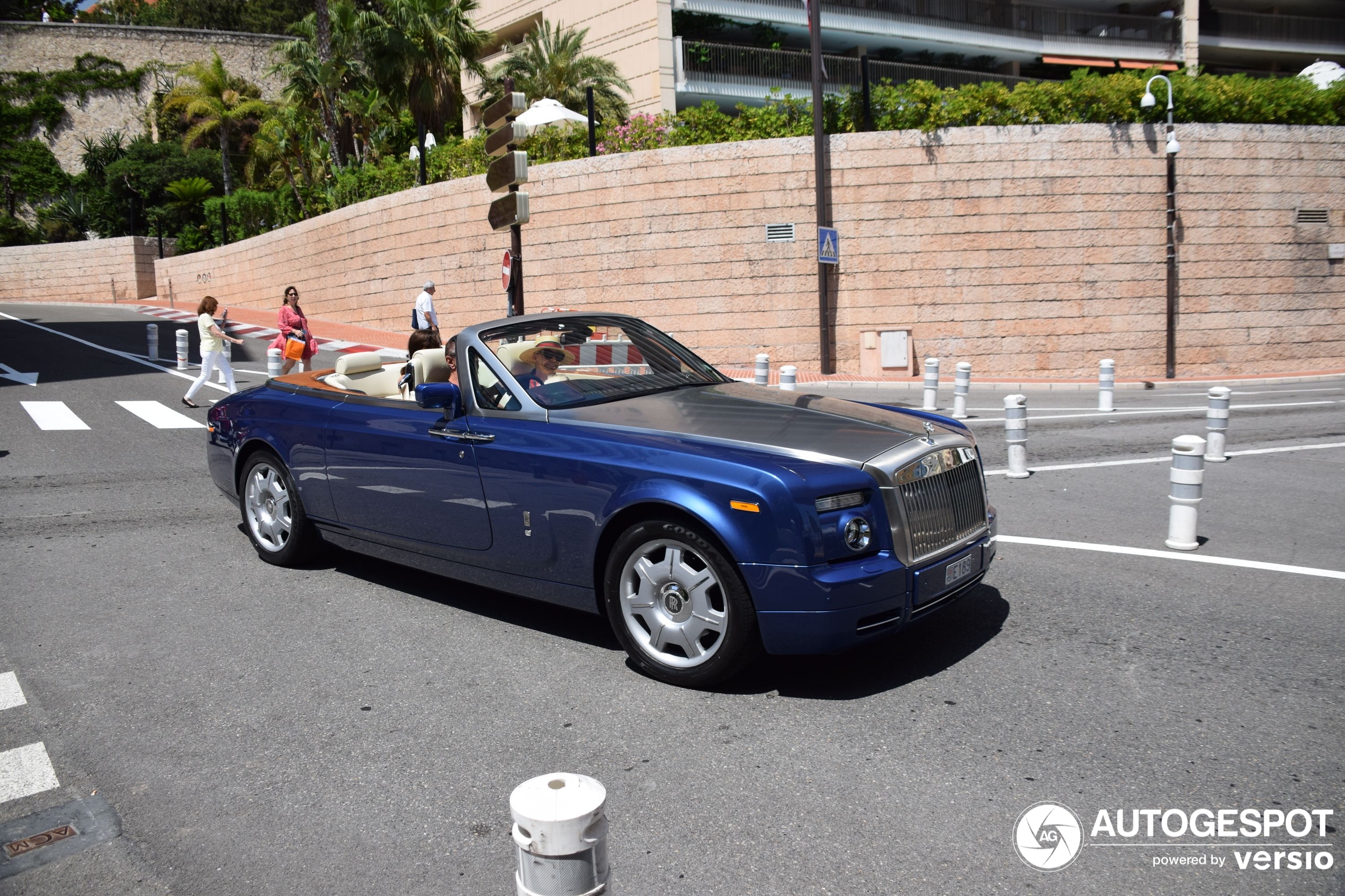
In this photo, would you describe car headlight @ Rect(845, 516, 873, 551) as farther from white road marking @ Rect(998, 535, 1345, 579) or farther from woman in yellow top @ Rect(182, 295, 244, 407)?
woman in yellow top @ Rect(182, 295, 244, 407)

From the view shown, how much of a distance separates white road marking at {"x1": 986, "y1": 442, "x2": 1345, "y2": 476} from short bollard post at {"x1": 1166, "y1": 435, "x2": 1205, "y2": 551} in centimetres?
266

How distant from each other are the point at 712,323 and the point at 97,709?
60.7ft

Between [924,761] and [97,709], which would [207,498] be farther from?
[924,761]

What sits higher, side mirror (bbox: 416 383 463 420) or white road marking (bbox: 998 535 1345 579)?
Answer: side mirror (bbox: 416 383 463 420)

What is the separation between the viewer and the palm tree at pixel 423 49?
3098 cm

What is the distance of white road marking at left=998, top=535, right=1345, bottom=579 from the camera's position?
6.05 meters

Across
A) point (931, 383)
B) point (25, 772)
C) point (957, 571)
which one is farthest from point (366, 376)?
point (931, 383)

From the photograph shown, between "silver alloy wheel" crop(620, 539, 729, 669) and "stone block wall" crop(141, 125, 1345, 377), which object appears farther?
"stone block wall" crop(141, 125, 1345, 377)

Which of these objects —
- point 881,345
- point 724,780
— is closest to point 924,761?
point 724,780

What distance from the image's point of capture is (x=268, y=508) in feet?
21.4

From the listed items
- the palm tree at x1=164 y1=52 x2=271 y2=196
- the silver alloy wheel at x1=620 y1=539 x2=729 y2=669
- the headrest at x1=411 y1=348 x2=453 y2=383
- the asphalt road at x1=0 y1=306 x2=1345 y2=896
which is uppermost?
the palm tree at x1=164 y1=52 x2=271 y2=196

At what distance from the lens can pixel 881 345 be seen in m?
21.1

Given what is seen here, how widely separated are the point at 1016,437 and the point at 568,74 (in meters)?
26.3

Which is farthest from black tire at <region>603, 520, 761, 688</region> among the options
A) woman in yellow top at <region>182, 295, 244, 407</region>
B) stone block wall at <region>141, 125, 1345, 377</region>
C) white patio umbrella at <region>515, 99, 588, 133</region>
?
white patio umbrella at <region>515, 99, 588, 133</region>
